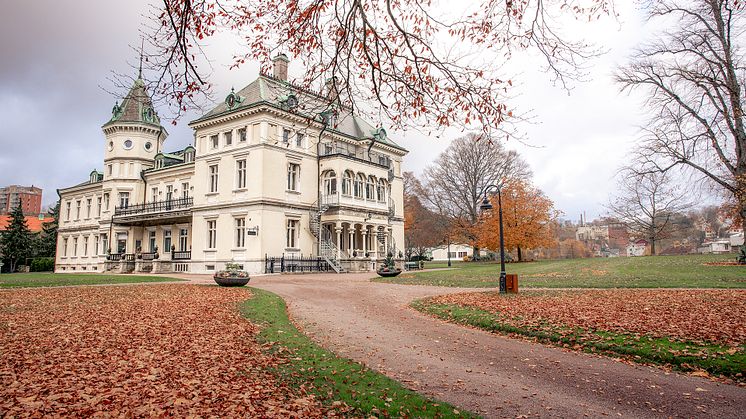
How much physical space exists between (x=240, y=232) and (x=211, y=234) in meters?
3.19

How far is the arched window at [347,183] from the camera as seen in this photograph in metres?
34.5

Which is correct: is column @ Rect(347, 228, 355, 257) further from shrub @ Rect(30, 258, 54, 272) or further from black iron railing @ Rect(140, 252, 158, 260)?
shrub @ Rect(30, 258, 54, 272)

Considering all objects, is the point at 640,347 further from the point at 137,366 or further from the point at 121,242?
the point at 121,242

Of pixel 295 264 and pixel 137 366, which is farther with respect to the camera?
pixel 295 264

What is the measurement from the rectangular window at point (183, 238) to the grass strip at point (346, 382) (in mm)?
30887

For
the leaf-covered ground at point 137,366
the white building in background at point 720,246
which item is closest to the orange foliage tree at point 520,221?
the leaf-covered ground at point 137,366

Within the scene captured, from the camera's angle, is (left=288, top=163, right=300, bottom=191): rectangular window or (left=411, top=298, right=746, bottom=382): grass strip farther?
(left=288, top=163, right=300, bottom=191): rectangular window

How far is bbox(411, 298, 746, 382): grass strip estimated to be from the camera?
6.46 meters

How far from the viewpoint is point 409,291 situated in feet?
59.1

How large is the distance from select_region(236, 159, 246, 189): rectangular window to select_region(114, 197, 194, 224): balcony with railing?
5.80 meters

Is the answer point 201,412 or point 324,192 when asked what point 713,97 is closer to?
point 324,192

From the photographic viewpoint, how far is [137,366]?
20.3ft

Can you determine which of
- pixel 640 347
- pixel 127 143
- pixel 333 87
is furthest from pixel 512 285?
pixel 127 143

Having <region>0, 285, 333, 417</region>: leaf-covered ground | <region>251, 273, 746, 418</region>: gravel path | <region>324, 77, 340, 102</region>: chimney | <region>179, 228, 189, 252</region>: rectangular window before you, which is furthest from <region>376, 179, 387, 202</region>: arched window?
<region>324, 77, 340, 102</region>: chimney
